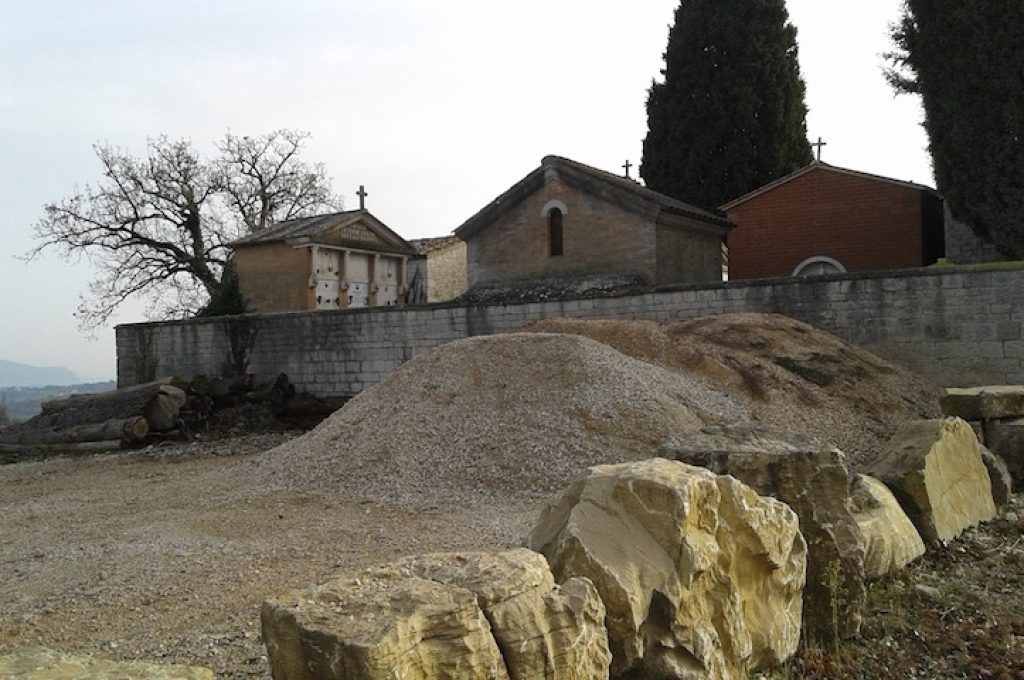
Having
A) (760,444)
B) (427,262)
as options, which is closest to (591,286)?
(427,262)

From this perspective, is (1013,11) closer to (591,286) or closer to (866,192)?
(866,192)

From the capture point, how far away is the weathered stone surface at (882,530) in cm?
531

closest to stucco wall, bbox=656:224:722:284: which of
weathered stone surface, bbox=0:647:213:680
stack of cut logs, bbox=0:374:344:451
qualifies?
stack of cut logs, bbox=0:374:344:451

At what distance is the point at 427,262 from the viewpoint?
27.2 m

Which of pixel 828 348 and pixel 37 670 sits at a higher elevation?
pixel 828 348

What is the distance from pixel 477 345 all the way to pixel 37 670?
8.83m

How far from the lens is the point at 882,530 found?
215 inches

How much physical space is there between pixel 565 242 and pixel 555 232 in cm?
47

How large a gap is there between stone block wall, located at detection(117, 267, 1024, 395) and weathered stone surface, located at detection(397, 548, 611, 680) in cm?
1052

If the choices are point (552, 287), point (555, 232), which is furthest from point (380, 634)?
point (555, 232)

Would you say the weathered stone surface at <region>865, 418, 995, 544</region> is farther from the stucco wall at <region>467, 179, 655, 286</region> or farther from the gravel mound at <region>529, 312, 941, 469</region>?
the stucco wall at <region>467, 179, 655, 286</region>

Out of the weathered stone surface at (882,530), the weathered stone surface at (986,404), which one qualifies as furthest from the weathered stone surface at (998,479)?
the weathered stone surface at (882,530)

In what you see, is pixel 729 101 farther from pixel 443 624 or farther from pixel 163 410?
pixel 443 624

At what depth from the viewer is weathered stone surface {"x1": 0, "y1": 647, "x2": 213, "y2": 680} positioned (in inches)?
95.0
